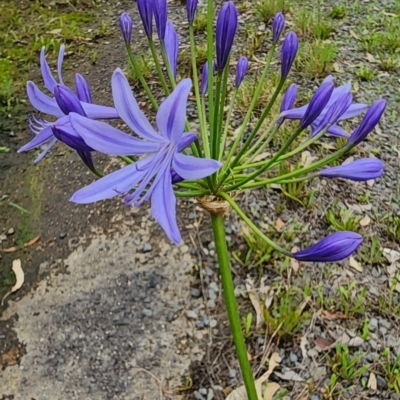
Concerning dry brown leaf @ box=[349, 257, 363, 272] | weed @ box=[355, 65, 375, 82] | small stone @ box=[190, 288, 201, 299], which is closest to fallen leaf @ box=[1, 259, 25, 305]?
small stone @ box=[190, 288, 201, 299]

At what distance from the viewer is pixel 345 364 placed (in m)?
2.13

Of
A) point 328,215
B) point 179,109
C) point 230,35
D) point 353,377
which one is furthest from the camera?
point 328,215

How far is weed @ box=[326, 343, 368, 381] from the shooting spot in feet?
7.00

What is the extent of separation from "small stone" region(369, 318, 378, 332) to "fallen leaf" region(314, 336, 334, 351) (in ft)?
0.52

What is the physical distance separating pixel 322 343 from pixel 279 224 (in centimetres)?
55

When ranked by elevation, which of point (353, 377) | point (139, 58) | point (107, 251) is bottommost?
point (353, 377)

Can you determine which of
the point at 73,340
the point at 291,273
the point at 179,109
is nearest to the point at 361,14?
Answer: the point at 291,273

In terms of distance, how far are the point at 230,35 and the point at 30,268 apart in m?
1.73

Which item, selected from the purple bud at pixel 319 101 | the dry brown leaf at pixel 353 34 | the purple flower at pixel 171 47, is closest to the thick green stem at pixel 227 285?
the purple bud at pixel 319 101

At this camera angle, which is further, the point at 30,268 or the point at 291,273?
the point at 30,268

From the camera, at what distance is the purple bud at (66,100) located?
3.41ft

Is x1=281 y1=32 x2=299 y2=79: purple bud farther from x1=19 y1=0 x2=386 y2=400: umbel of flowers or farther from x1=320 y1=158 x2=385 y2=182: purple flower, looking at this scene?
x1=320 y1=158 x2=385 y2=182: purple flower

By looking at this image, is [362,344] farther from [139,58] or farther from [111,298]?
[139,58]

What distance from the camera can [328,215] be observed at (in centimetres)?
259
